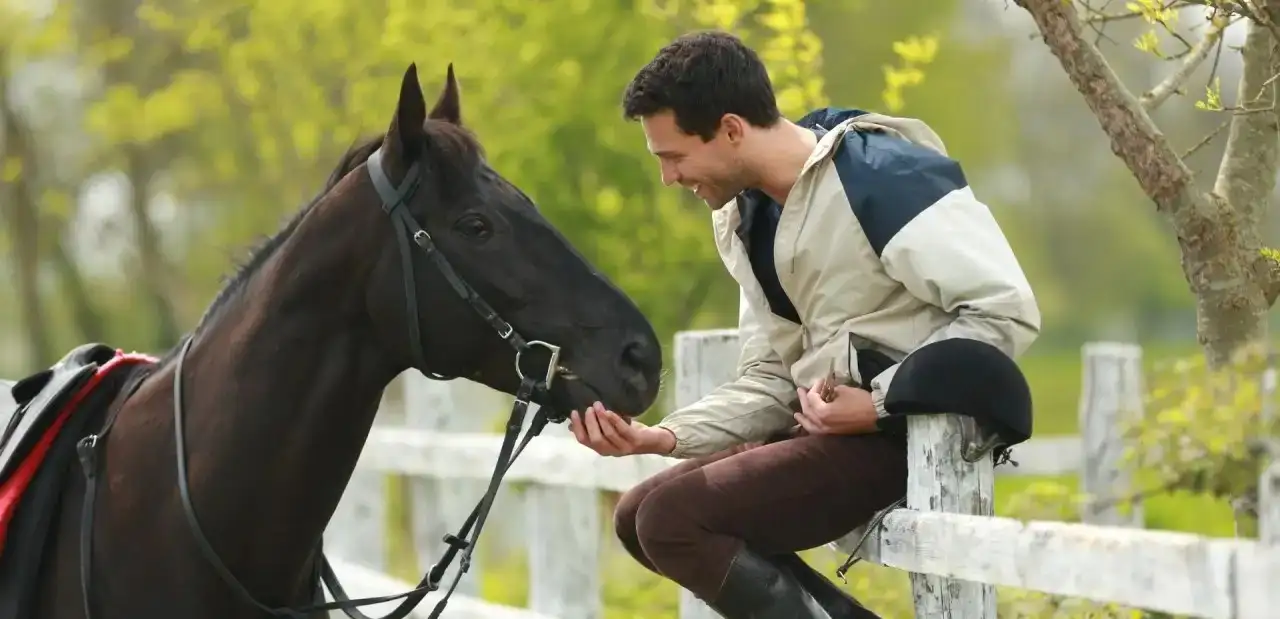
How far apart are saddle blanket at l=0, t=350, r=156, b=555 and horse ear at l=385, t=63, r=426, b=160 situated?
0.91 meters

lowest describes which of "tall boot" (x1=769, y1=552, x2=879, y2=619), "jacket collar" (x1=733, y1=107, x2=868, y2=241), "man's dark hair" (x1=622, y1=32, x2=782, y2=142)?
"tall boot" (x1=769, y1=552, x2=879, y2=619)

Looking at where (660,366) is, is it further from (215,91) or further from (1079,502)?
(215,91)

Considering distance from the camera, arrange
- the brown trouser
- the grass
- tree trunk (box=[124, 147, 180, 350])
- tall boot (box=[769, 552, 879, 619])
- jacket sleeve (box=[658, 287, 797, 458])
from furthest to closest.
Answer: tree trunk (box=[124, 147, 180, 350])
the grass
jacket sleeve (box=[658, 287, 797, 458])
tall boot (box=[769, 552, 879, 619])
the brown trouser

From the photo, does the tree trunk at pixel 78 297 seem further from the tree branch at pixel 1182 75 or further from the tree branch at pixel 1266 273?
the tree branch at pixel 1266 273

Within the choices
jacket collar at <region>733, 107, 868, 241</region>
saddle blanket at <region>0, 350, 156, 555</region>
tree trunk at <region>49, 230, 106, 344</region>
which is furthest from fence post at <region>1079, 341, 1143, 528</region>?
tree trunk at <region>49, 230, 106, 344</region>

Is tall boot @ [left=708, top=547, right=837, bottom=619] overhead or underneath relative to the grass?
overhead

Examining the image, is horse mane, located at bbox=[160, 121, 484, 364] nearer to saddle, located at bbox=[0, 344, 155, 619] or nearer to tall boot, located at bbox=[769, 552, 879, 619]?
saddle, located at bbox=[0, 344, 155, 619]

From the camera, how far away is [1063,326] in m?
21.7

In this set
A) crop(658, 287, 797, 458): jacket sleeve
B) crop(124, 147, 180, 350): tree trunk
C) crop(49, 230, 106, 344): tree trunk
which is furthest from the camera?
crop(49, 230, 106, 344): tree trunk

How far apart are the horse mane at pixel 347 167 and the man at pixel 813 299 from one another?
0.33 metres

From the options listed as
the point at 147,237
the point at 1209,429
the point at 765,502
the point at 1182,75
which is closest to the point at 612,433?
the point at 765,502

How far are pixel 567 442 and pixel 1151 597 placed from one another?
2517 millimetres

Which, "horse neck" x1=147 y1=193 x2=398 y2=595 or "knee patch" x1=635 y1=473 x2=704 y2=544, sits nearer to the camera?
"knee patch" x1=635 y1=473 x2=704 y2=544

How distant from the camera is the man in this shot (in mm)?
2645
